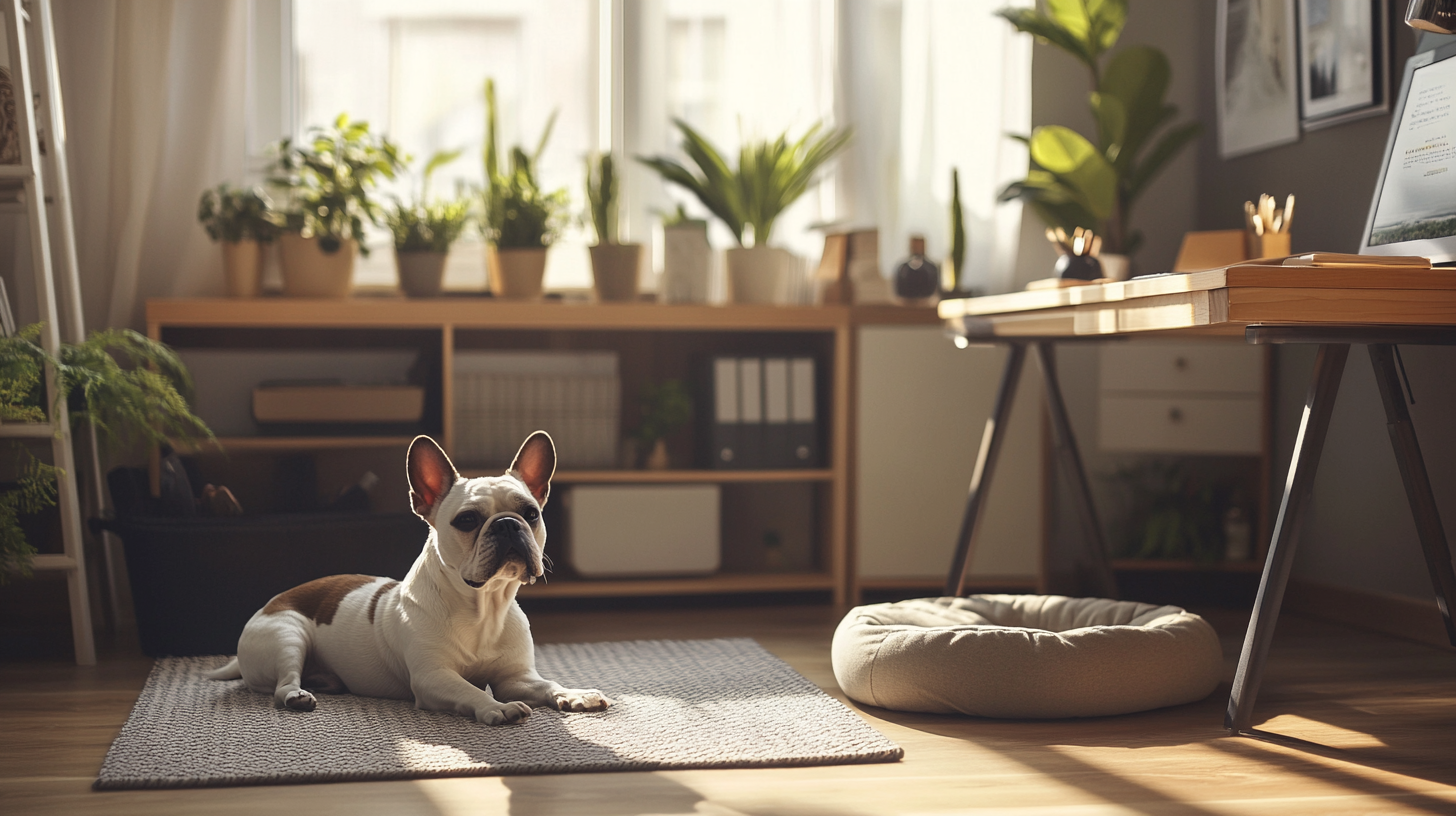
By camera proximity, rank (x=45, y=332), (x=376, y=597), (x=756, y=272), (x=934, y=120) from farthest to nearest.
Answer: (x=934, y=120)
(x=756, y=272)
(x=45, y=332)
(x=376, y=597)

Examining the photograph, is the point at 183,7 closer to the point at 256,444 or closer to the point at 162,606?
the point at 256,444

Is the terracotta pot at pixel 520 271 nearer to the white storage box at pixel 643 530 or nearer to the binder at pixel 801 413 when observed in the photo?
the white storage box at pixel 643 530

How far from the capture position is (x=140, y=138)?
295cm

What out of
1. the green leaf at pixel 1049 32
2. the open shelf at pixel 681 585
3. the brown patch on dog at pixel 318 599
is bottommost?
the open shelf at pixel 681 585

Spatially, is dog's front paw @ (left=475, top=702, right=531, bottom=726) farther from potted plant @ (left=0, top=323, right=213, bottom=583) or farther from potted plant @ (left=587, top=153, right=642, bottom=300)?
potted plant @ (left=587, top=153, right=642, bottom=300)

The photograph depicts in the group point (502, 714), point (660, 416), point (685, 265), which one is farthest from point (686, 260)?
point (502, 714)

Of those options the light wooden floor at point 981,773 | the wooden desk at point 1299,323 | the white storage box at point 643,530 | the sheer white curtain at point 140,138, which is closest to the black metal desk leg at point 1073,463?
the wooden desk at point 1299,323

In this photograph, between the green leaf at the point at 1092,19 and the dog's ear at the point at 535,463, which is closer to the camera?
the dog's ear at the point at 535,463

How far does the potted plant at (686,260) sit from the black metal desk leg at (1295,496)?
1596 millimetres

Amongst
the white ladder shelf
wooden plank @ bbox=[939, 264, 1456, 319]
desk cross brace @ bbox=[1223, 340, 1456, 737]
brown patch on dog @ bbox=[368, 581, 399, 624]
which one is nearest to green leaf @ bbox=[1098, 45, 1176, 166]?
desk cross brace @ bbox=[1223, 340, 1456, 737]

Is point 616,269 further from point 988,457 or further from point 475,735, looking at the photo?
point 475,735

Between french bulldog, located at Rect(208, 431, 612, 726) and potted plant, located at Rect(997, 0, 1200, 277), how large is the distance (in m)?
1.62

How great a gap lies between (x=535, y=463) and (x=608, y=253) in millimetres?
1146

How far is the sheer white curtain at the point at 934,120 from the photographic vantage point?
339 centimetres
